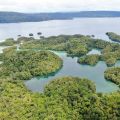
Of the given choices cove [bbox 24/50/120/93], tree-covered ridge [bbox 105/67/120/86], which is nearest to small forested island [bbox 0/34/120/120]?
tree-covered ridge [bbox 105/67/120/86]

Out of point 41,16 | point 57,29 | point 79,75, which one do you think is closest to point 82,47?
point 79,75

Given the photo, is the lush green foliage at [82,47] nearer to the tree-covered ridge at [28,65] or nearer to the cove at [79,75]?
the cove at [79,75]

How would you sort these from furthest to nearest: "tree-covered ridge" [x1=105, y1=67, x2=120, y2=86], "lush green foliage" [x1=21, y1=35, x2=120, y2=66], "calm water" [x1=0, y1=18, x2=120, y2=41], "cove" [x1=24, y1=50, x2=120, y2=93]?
"calm water" [x1=0, y1=18, x2=120, y2=41]
"lush green foliage" [x1=21, y1=35, x2=120, y2=66]
"tree-covered ridge" [x1=105, y1=67, x2=120, y2=86]
"cove" [x1=24, y1=50, x2=120, y2=93]

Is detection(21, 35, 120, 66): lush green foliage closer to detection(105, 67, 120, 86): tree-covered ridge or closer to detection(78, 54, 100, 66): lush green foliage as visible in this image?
detection(78, 54, 100, 66): lush green foliage

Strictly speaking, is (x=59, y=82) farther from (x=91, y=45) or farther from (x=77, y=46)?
(x=91, y=45)

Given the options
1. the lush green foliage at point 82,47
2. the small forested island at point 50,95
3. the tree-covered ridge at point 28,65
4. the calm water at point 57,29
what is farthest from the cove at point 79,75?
the calm water at point 57,29

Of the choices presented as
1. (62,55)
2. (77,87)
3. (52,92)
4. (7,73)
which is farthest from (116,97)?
(62,55)

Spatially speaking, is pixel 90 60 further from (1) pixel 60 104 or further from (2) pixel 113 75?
(1) pixel 60 104
